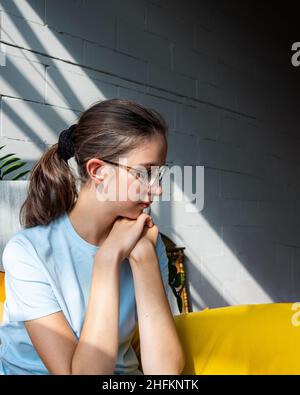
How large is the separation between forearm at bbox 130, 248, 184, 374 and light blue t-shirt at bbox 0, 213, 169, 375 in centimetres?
12

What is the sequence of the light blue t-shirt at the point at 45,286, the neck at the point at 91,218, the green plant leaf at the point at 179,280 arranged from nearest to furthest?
the light blue t-shirt at the point at 45,286 → the neck at the point at 91,218 → the green plant leaf at the point at 179,280

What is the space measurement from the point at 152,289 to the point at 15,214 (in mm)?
684

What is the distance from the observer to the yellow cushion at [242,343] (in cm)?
147

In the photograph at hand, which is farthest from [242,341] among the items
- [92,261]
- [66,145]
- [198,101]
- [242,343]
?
[198,101]

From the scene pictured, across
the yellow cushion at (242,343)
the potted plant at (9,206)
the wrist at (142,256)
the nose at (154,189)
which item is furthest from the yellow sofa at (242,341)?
the nose at (154,189)

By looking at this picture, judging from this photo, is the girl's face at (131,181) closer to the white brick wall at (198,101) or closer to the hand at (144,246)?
the hand at (144,246)

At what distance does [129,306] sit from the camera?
130 centimetres

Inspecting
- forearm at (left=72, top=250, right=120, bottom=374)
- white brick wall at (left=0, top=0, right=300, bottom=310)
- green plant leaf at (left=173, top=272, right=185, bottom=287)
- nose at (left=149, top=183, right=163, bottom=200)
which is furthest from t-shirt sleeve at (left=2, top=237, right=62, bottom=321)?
green plant leaf at (left=173, top=272, right=185, bottom=287)

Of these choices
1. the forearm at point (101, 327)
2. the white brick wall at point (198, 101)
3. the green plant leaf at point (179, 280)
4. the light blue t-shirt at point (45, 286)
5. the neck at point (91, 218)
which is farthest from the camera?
the green plant leaf at point (179, 280)

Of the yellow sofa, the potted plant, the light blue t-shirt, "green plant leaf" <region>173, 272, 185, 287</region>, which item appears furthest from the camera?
"green plant leaf" <region>173, 272, 185, 287</region>

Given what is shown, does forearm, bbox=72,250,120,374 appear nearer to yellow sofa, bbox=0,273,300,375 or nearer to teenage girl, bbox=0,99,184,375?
teenage girl, bbox=0,99,184,375

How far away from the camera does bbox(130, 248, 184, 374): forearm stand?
1168mm

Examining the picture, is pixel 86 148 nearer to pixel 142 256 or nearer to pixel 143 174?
pixel 143 174

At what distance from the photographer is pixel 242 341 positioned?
4.96ft
